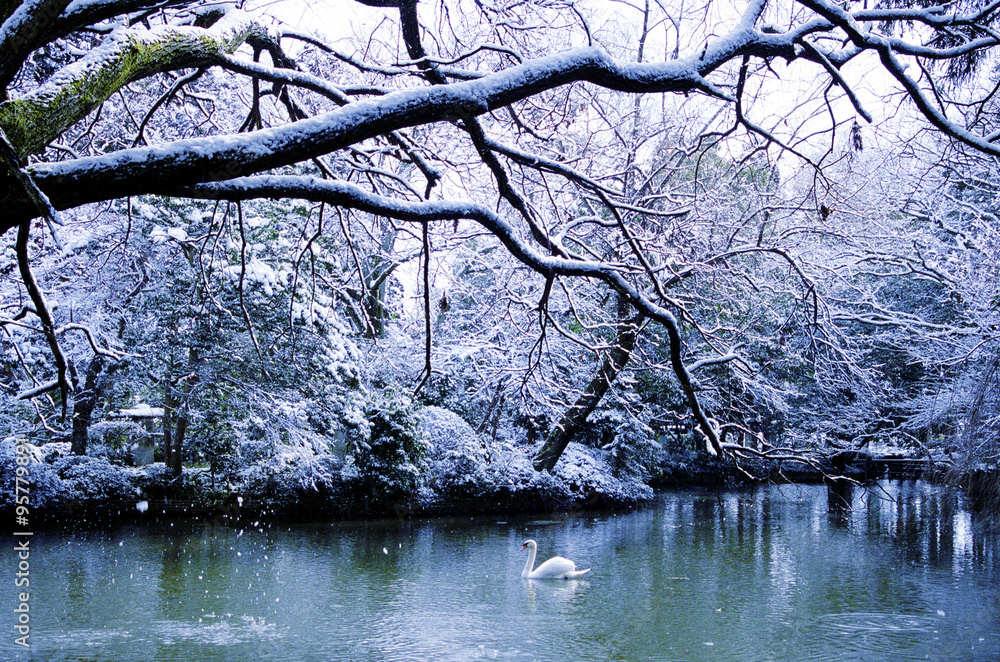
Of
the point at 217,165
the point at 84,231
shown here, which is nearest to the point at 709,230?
the point at 84,231

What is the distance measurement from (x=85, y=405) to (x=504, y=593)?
7.20 m

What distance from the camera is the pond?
608 centimetres

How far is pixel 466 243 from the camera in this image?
11.8 meters

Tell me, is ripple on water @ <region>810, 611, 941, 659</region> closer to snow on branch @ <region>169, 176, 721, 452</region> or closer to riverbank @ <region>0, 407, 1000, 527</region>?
riverbank @ <region>0, 407, 1000, 527</region>

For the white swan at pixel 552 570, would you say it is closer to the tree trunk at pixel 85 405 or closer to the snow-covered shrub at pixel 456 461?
the snow-covered shrub at pixel 456 461

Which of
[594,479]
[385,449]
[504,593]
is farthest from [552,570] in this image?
[594,479]

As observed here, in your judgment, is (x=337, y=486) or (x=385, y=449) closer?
(x=385, y=449)

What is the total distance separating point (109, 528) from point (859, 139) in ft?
35.6

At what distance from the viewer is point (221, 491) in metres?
12.1

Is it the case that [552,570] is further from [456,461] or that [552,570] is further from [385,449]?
[456,461]

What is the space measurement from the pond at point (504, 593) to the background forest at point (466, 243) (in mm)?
1478

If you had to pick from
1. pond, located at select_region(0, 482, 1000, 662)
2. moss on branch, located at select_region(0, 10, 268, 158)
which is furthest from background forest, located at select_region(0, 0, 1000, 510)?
pond, located at select_region(0, 482, 1000, 662)

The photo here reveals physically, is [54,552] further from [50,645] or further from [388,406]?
[388,406]

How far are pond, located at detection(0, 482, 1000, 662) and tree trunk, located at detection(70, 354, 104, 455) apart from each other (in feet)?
5.81
